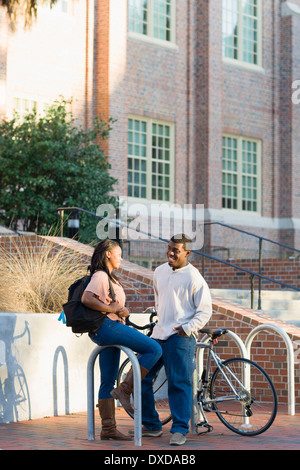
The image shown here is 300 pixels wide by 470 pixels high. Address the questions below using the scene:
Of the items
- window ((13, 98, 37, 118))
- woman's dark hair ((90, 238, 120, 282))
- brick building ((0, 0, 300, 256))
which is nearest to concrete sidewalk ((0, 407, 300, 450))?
woman's dark hair ((90, 238, 120, 282))

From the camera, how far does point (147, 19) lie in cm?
2331

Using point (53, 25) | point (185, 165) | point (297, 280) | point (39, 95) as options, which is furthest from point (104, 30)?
point (297, 280)

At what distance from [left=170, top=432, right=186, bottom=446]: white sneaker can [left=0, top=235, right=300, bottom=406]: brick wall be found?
3026 millimetres

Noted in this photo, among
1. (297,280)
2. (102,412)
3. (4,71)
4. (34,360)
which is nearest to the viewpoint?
(102,412)

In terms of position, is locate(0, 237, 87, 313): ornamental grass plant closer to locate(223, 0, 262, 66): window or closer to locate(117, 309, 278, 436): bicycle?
locate(117, 309, 278, 436): bicycle

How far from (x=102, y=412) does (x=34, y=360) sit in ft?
4.94

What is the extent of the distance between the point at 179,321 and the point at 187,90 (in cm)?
1790

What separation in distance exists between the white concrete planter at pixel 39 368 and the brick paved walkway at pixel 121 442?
216 mm

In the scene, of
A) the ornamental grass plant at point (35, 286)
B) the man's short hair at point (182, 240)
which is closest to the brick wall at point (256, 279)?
the ornamental grass plant at point (35, 286)

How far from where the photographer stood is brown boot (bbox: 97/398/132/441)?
7062mm

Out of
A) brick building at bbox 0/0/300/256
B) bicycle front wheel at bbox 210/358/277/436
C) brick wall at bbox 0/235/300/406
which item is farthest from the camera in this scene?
brick building at bbox 0/0/300/256
